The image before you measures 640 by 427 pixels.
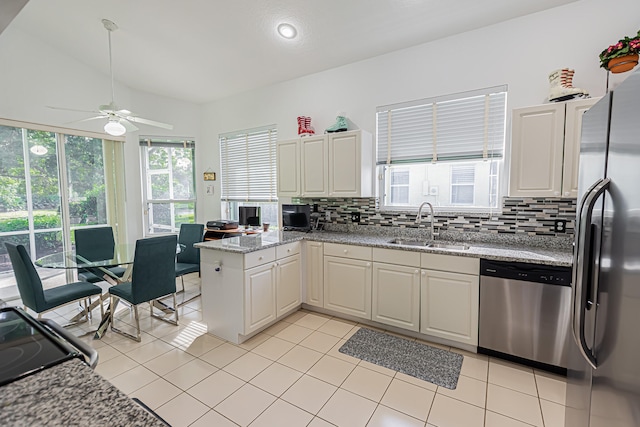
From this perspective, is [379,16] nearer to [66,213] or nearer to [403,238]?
[403,238]

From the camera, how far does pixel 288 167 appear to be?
3.79 metres

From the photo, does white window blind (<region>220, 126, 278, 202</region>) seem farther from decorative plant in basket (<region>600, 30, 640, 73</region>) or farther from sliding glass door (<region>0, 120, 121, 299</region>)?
decorative plant in basket (<region>600, 30, 640, 73</region>)

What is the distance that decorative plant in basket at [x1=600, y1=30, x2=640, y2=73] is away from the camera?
2018 mm

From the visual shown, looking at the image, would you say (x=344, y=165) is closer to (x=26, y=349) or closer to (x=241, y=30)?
(x=241, y=30)

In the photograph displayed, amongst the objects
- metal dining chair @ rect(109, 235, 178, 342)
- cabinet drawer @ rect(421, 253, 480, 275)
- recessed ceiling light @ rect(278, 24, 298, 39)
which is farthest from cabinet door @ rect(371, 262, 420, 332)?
recessed ceiling light @ rect(278, 24, 298, 39)

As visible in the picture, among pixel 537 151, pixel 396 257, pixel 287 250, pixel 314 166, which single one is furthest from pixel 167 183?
pixel 537 151

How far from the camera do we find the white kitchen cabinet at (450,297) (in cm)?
249

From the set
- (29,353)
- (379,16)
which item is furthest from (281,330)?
(379,16)

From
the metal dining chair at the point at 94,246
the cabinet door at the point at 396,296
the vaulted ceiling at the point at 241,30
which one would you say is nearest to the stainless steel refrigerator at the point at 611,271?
the cabinet door at the point at 396,296

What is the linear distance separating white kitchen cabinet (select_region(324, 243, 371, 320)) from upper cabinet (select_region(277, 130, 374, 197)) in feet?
2.28

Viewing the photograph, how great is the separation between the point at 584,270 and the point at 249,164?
14.3ft

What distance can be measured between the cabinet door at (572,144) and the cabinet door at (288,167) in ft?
8.70

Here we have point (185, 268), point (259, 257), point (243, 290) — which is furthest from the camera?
point (185, 268)

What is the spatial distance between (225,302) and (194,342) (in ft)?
1.58
